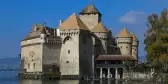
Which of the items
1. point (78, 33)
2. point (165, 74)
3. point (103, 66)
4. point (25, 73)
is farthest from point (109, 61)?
point (165, 74)

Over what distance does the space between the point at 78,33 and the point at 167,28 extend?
86.2 ft

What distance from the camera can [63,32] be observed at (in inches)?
3447

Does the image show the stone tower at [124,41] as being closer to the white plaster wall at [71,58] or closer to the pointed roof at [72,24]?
the pointed roof at [72,24]

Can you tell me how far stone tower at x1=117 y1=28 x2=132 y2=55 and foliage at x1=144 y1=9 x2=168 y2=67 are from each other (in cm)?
3620

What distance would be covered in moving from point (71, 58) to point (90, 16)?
17072mm

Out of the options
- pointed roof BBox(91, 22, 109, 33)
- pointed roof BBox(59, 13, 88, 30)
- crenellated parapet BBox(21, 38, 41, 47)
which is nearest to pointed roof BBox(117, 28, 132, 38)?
pointed roof BBox(91, 22, 109, 33)

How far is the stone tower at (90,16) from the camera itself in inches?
3964

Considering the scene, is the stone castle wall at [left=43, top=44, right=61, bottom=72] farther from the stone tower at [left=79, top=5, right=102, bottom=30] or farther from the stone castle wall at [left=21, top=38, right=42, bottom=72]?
the stone tower at [left=79, top=5, right=102, bottom=30]

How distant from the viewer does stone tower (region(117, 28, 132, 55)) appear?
105 metres

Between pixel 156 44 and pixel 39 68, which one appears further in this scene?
pixel 39 68

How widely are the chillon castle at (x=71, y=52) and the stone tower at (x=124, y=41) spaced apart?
27.9 ft

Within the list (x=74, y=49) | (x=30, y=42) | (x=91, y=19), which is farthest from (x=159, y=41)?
(x=91, y=19)

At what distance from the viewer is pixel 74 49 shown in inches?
3408

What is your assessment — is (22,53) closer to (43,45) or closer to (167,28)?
(43,45)
